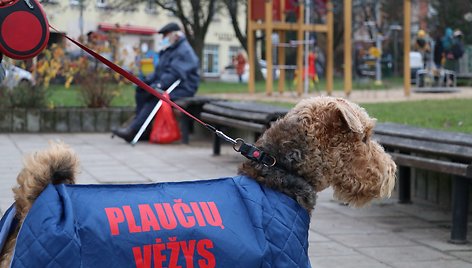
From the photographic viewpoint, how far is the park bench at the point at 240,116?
1016 centimetres

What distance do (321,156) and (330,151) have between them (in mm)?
57

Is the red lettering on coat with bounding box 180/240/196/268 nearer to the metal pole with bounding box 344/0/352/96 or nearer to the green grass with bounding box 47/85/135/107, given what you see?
the green grass with bounding box 47/85/135/107

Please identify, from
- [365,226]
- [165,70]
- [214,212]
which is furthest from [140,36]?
[214,212]

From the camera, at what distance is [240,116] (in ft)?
36.1

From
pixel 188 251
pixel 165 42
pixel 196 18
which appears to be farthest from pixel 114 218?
pixel 196 18

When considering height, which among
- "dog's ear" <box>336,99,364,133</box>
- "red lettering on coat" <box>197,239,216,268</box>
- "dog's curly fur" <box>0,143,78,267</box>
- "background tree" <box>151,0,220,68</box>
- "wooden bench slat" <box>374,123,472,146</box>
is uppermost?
"background tree" <box>151,0,220,68</box>

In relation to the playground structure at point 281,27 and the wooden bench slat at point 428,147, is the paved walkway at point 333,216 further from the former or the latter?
the playground structure at point 281,27

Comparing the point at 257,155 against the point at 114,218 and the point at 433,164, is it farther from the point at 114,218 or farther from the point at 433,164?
the point at 433,164

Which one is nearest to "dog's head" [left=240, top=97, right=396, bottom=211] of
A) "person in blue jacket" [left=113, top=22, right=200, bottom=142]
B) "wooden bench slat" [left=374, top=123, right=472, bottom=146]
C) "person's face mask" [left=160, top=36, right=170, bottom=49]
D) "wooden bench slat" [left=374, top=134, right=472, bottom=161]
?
"wooden bench slat" [left=374, top=134, right=472, bottom=161]

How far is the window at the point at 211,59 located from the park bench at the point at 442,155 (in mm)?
55516

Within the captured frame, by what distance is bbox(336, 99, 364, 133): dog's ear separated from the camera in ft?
12.5

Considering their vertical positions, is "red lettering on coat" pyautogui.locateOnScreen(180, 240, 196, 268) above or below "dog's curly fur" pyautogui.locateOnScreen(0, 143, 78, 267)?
below

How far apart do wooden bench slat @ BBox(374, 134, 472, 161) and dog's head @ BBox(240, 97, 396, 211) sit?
9.11ft

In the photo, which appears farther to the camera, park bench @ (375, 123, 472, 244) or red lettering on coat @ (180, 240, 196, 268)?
park bench @ (375, 123, 472, 244)
